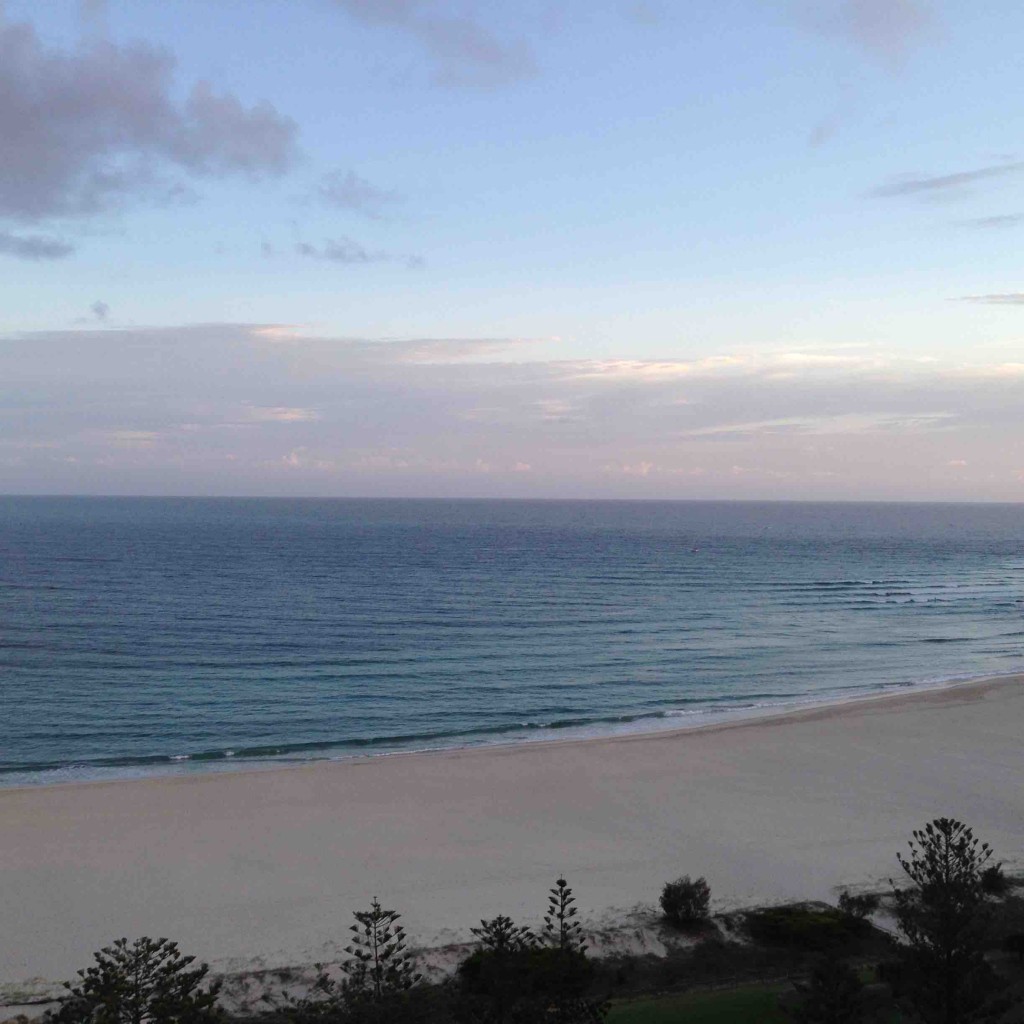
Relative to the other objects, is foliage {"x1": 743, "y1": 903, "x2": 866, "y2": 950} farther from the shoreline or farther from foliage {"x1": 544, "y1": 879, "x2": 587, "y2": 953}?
the shoreline

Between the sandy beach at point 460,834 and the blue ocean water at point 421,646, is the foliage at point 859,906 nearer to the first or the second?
the sandy beach at point 460,834

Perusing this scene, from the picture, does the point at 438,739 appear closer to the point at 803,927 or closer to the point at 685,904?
the point at 685,904

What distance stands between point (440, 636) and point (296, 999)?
4712 cm

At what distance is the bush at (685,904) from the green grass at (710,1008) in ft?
10.2

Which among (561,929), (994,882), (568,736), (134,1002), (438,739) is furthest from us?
(568,736)

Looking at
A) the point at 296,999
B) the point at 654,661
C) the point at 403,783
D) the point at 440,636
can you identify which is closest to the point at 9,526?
the point at 440,636

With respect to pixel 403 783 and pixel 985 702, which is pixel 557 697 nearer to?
pixel 403 783

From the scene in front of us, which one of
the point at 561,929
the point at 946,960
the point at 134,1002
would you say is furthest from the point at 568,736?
the point at 134,1002

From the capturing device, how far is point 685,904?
2147 cm

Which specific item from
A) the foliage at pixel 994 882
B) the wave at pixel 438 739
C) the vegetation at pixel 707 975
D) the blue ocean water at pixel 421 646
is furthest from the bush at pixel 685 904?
the blue ocean water at pixel 421 646

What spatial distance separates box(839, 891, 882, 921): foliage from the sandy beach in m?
1.60

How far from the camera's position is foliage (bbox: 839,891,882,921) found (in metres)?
21.6

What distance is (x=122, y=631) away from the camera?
213 ft

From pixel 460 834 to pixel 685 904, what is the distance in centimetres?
919
